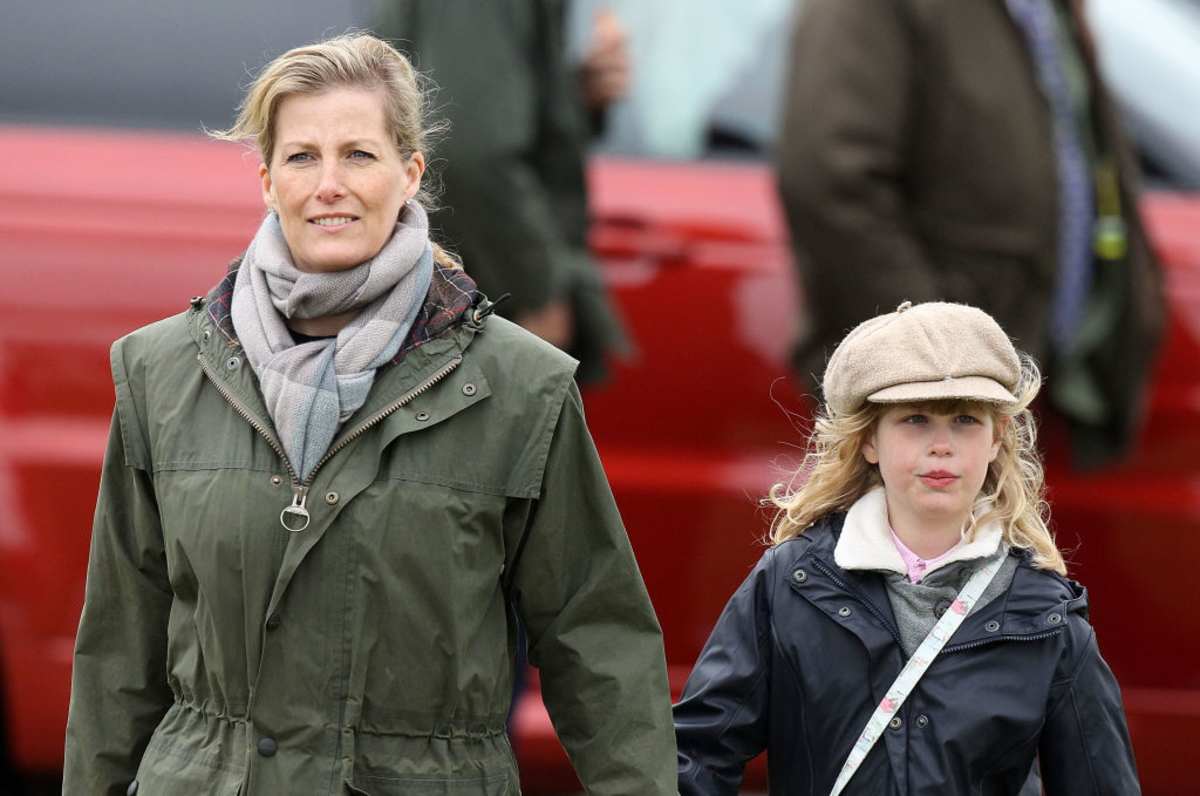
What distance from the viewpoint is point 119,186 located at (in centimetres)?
456

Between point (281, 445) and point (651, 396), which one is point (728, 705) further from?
point (651, 396)

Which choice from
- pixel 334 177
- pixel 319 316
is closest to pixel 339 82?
pixel 334 177

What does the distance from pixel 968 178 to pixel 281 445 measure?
1854 millimetres

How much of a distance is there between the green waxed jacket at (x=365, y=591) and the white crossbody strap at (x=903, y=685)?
0.26 m

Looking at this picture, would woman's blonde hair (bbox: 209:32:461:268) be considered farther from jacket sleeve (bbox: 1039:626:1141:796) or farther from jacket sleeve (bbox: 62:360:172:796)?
jacket sleeve (bbox: 1039:626:1141:796)

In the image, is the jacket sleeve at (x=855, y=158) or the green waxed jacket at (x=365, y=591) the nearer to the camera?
the green waxed jacket at (x=365, y=591)

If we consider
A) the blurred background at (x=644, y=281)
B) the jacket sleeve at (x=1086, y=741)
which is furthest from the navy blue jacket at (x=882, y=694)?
the blurred background at (x=644, y=281)

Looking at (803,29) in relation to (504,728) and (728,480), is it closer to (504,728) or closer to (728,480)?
(728,480)

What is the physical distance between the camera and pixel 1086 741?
9.77 feet

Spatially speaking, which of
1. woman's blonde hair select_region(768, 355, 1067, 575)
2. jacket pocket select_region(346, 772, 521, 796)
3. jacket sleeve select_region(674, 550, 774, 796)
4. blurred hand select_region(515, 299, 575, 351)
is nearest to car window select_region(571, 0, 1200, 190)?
blurred hand select_region(515, 299, 575, 351)

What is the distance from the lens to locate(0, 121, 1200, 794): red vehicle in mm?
4531

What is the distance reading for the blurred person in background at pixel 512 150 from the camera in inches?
162

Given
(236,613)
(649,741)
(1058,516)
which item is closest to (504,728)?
(649,741)

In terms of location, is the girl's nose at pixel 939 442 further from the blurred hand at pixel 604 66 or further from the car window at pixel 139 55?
the car window at pixel 139 55
